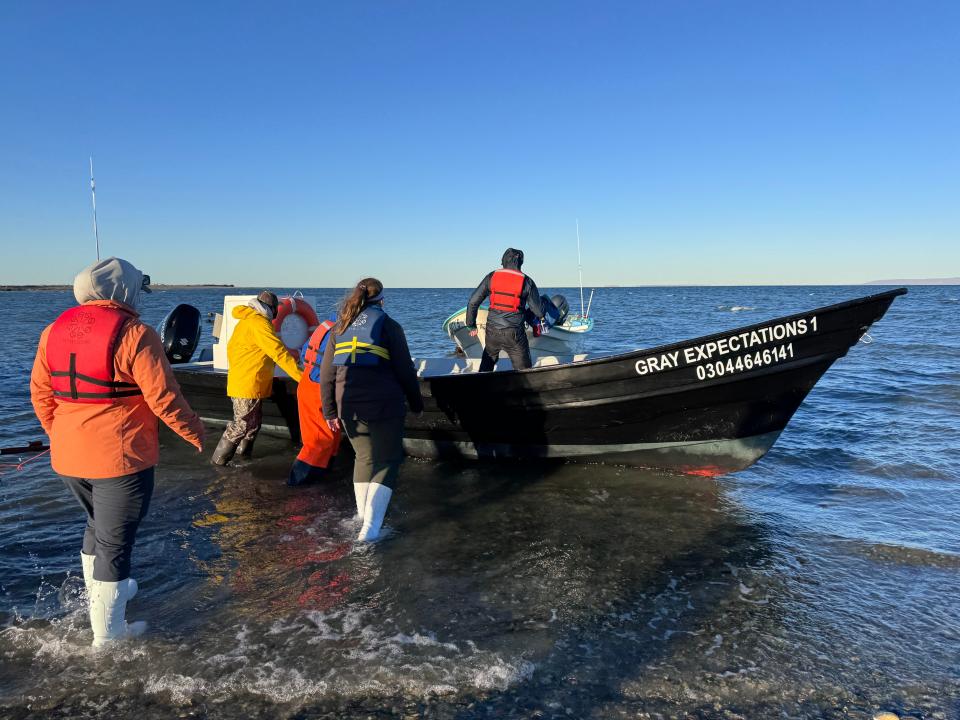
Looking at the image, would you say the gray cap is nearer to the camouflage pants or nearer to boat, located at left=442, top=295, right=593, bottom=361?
the camouflage pants

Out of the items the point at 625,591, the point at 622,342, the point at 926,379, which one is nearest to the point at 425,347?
the point at 622,342

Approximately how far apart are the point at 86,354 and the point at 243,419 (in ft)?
14.3

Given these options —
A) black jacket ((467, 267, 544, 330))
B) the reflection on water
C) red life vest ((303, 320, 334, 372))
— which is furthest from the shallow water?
black jacket ((467, 267, 544, 330))

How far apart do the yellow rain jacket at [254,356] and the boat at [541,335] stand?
544 cm

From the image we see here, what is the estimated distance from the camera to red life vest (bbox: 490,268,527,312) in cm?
702

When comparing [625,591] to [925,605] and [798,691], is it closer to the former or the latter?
[798,691]

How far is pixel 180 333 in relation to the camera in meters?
9.44

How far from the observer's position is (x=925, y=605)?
3881 mm

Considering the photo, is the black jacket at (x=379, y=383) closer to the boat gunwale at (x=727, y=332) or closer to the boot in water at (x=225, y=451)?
the boat gunwale at (x=727, y=332)

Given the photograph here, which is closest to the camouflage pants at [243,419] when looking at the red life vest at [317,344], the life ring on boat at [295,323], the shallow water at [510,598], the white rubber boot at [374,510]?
the shallow water at [510,598]

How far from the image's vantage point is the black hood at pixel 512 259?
23.2ft

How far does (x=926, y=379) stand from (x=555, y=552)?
13245 millimetres

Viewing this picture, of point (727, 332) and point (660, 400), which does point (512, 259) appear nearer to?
point (660, 400)

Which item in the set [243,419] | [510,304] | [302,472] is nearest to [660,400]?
[510,304]
